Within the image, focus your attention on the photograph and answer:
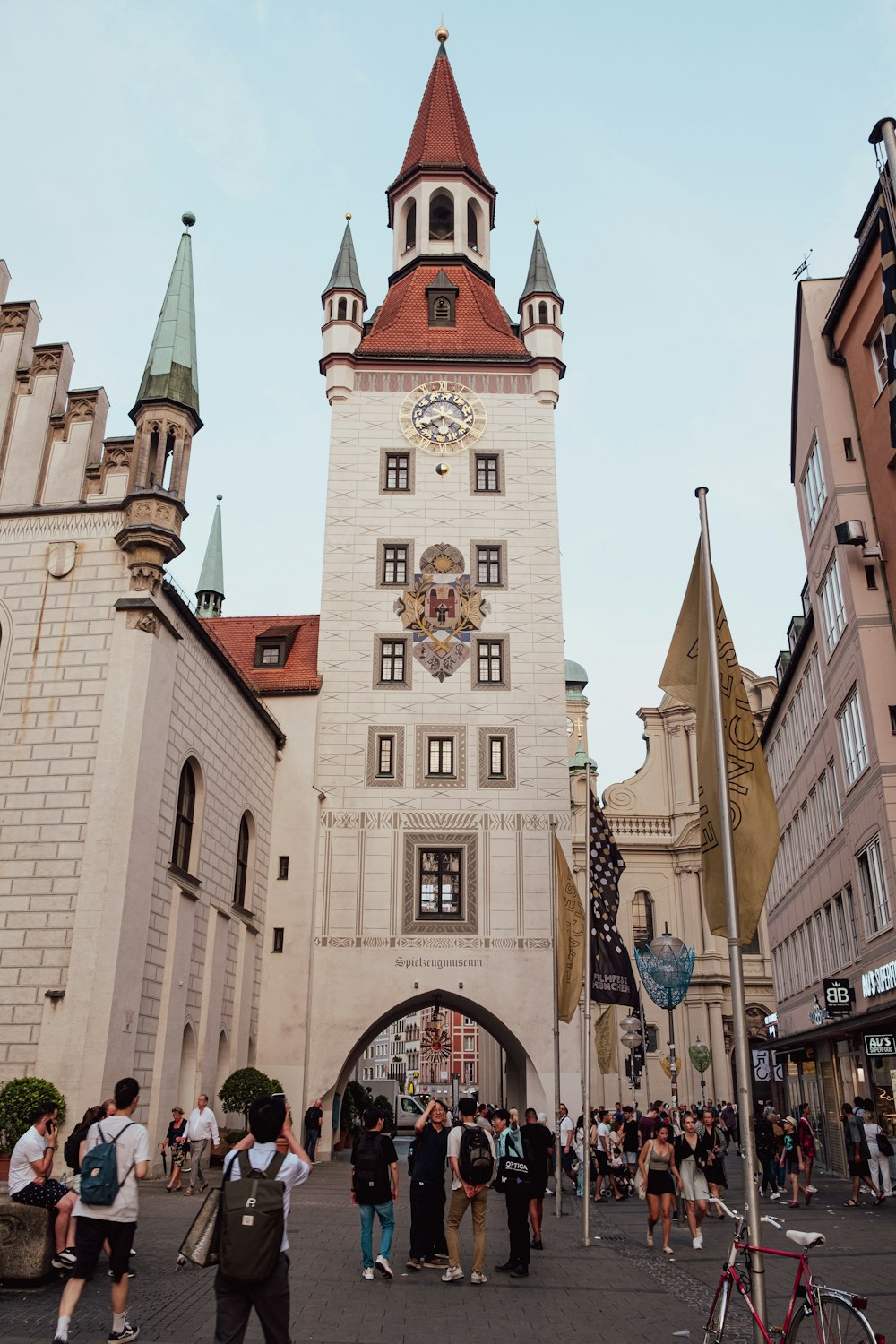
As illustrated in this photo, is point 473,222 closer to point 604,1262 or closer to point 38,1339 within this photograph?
point 604,1262

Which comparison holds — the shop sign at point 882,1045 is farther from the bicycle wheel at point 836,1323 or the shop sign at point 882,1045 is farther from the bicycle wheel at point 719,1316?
the bicycle wheel at point 836,1323

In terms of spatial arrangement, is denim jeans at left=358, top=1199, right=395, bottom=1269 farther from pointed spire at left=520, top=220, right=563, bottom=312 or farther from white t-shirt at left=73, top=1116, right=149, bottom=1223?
pointed spire at left=520, top=220, right=563, bottom=312

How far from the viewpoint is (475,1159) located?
36.8 feet

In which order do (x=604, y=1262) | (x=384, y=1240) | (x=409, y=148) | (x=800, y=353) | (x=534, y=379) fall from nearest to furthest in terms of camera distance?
(x=384, y=1240) → (x=604, y=1262) → (x=800, y=353) → (x=534, y=379) → (x=409, y=148)

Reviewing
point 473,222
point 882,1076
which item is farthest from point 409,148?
point 882,1076

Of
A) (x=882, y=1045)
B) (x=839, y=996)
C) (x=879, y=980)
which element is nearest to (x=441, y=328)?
(x=839, y=996)

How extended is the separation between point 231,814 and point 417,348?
18863 millimetres

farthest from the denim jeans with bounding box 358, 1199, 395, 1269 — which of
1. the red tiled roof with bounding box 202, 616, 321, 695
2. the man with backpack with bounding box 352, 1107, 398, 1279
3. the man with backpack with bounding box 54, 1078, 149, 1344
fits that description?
the red tiled roof with bounding box 202, 616, 321, 695

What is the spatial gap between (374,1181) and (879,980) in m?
14.4

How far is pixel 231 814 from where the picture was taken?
2812 centimetres

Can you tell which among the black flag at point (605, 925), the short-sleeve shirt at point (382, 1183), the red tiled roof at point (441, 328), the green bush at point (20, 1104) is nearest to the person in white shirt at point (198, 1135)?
the green bush at point (20, 1104)

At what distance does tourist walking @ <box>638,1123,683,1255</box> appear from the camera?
14.4 meters

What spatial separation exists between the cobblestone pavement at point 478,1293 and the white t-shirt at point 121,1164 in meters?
1.17

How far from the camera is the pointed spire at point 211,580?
54.8 m
